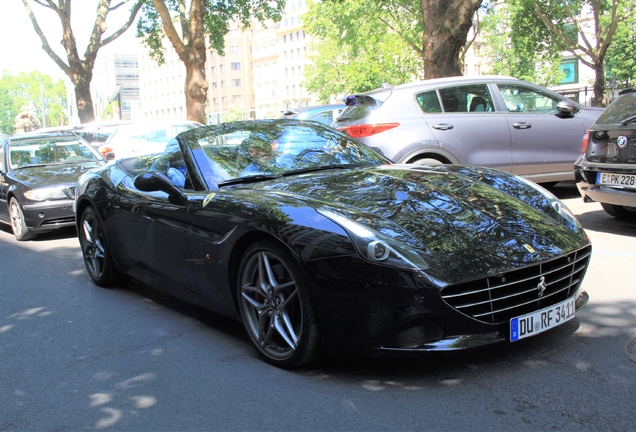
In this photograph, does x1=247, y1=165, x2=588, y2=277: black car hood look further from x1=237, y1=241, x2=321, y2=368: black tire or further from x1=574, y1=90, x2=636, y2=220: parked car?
x1=574, y1=90, x2=636, y2=220: parked car

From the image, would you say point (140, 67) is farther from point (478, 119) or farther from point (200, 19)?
point (478, 119)

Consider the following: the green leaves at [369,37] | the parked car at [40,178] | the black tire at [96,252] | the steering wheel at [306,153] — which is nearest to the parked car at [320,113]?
the parked car at [40,178]

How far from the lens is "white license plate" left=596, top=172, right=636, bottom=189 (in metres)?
6.73

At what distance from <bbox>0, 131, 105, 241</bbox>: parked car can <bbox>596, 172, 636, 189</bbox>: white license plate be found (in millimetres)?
6804

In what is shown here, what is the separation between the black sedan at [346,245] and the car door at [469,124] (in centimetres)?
405

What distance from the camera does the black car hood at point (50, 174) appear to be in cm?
978

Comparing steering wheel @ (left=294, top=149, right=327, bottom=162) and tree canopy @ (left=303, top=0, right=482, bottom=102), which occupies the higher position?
tree canopy @ (left=303, top=0, right=482, bottom=102)

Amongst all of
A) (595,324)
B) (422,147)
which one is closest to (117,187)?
(595,324)

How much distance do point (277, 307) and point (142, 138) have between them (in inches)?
454

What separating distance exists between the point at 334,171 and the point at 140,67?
157143mm

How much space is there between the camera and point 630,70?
4766cm

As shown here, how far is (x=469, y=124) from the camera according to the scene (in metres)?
9.13

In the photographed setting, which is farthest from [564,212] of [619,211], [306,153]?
[619,211]

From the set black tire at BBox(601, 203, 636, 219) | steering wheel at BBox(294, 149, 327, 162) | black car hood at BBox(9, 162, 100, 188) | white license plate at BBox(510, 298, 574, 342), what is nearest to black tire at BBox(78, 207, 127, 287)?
steering wheel at BBox(294, 149, 327, 162)
